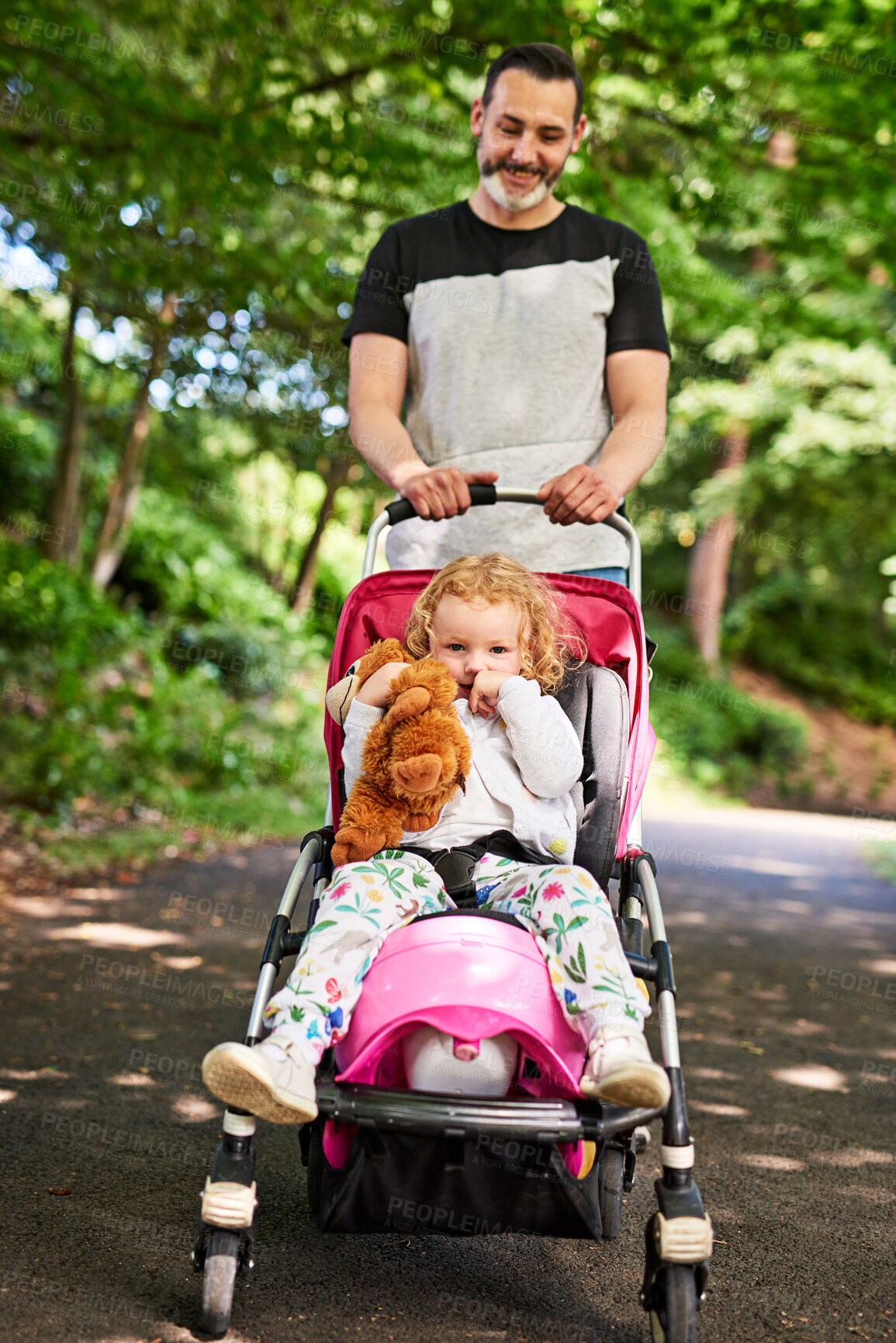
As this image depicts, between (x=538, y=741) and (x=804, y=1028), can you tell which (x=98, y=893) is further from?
(x=538, y=741)

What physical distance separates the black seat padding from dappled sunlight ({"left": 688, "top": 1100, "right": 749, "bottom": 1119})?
1.57 metres

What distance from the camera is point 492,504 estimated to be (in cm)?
315

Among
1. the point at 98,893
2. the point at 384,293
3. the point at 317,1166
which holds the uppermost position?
the point at 384,293

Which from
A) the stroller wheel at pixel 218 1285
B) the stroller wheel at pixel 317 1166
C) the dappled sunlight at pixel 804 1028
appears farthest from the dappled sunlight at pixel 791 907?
the stroller wheel at pixel 218 1285

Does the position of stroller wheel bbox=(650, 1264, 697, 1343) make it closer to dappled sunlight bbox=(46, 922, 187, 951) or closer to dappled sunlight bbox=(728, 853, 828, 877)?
dappled sunlight bbox=(46, 922, 187, 951)

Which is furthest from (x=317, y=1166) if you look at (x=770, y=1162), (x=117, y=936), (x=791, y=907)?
(x=791, y=907)

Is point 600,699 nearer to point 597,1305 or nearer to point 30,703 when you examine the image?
point 597,1305

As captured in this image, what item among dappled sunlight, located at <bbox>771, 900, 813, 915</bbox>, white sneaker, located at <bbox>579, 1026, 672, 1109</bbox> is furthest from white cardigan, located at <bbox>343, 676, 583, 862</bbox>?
dappled sunlight, located at <bbox>771, 900, 813, 915</bbox>

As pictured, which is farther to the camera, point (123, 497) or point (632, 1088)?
point (123, 497)

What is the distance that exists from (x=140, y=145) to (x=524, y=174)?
552cm

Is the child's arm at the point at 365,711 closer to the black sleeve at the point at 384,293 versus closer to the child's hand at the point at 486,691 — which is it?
the child's hand at the point at 486,691

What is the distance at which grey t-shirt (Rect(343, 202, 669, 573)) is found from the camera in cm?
338

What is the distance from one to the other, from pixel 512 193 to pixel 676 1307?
2.93 metres

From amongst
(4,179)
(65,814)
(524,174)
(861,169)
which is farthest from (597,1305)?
(4,179)
